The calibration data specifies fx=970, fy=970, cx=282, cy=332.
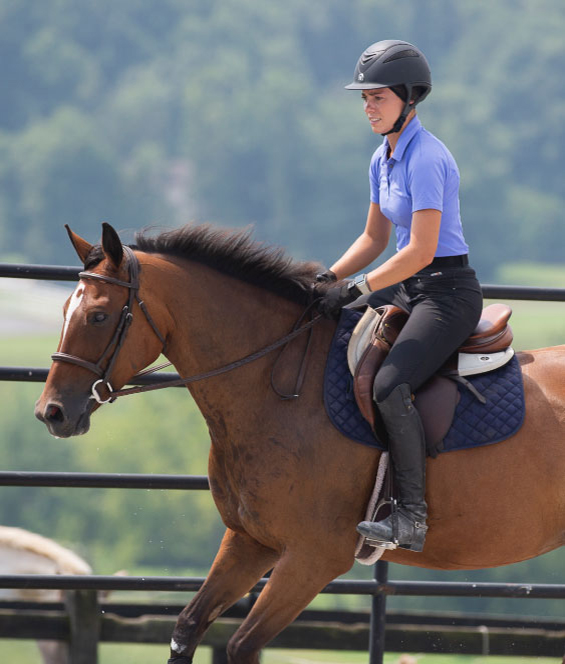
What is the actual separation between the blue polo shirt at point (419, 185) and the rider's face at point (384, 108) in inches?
2.5

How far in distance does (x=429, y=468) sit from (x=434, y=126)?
94.5 m

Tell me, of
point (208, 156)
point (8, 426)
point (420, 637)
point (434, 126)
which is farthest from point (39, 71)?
point (420, 637)

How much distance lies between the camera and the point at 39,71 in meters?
94.0

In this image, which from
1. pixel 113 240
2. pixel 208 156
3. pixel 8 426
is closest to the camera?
pixel 113 240

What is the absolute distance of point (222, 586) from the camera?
11.8 feet

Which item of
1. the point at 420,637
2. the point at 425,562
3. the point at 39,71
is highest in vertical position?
the point at 39,71

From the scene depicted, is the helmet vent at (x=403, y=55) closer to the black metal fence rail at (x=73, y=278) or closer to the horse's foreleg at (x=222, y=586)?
the black metal fence rail at (x=73, y=278)

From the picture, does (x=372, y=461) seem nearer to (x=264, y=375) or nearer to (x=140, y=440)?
(x=264, y=375)

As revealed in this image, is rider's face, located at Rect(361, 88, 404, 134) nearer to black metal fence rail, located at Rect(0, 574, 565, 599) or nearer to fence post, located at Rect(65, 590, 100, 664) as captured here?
black metal fence rail, located at Rect(0, 574, 565, 599)

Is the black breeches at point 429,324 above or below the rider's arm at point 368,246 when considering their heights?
below

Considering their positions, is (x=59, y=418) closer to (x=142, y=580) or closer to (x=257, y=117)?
(x=142, y=580)

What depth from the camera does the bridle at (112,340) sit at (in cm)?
325

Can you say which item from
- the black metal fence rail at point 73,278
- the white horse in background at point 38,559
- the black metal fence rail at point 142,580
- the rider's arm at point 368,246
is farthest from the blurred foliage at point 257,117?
the rider's arm at point 368,246

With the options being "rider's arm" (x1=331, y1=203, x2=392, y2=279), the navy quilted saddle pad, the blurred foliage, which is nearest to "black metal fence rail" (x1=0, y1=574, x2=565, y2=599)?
the navy quilted saddle pad
